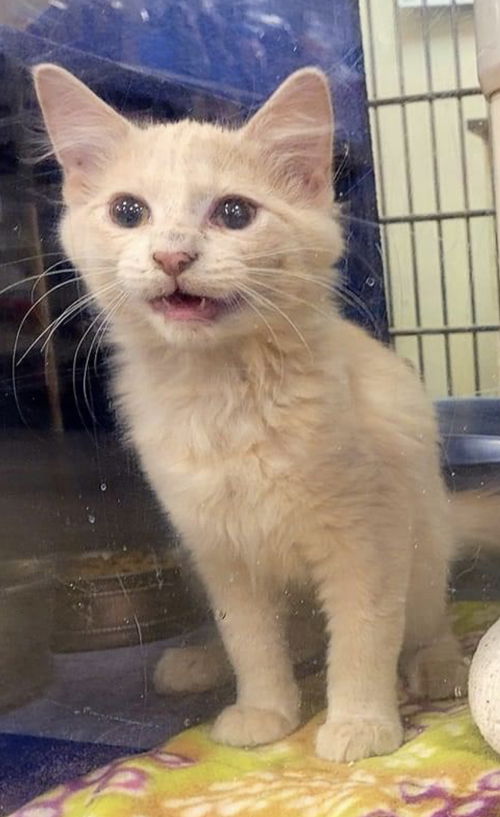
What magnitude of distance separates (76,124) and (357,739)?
64cm

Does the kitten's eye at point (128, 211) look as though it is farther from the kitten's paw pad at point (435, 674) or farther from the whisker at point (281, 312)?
the kitten's paw pad at point (435, 674)

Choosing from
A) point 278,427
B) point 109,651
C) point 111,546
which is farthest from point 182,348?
point 109,651

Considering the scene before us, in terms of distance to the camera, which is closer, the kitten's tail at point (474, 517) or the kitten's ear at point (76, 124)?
the kitten's ear at point (76, 124)

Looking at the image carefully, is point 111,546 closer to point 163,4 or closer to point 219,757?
point 219,757

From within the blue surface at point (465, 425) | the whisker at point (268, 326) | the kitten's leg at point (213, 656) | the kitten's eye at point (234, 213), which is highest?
the kitten's eye at point (234, 213)

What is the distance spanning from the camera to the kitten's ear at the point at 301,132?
0.86m

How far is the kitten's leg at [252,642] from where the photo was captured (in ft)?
3.18

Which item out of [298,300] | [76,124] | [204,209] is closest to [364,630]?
[298,300]

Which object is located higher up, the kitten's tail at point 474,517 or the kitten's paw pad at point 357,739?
the kitten's tail at point 474,517

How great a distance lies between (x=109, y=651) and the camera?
3.24 feet

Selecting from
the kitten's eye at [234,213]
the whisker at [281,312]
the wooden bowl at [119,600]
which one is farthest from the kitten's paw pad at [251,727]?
the kitten's eye at [234,213]

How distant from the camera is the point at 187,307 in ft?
2.80

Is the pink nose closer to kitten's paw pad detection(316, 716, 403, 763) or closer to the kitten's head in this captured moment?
the kitten's head

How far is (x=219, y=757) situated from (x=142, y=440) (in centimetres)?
32
